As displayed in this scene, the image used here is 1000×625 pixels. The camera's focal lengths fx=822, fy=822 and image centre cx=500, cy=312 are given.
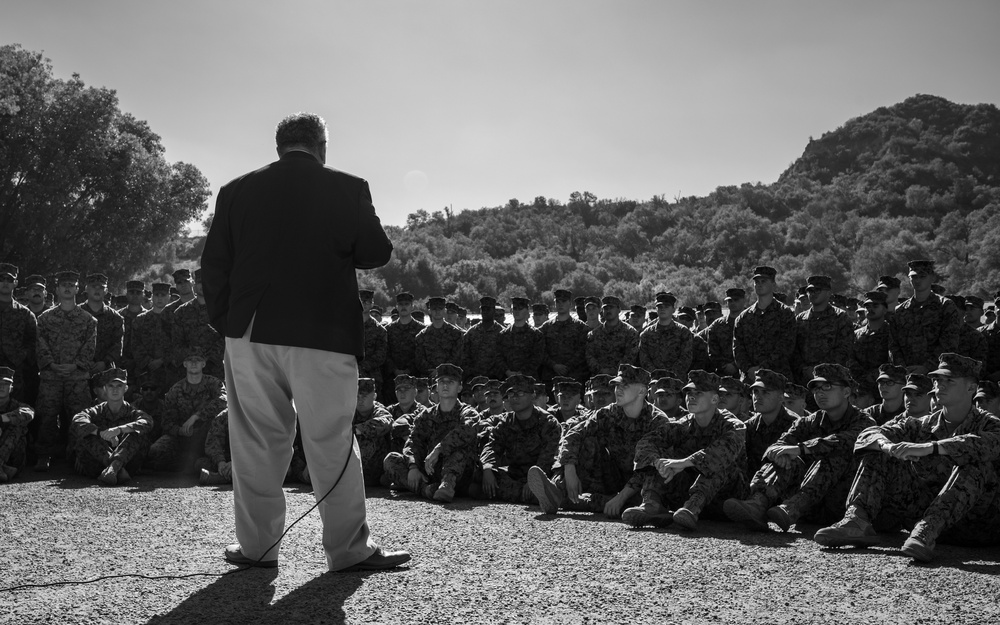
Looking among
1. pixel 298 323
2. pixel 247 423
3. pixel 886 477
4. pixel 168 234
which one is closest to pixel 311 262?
pixel 298 323

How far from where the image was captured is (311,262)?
390cm

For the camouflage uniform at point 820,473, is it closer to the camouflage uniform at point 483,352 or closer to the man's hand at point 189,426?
the camouflage uniform at point 483,352

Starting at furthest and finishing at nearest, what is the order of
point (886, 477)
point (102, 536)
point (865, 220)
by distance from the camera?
point (865, 220) < point (886, 477) < point (102, 536)

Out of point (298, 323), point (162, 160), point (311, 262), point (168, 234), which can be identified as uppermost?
point (162, 160)

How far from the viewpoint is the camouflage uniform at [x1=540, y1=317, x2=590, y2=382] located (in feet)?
36.6

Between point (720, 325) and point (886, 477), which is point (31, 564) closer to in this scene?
point (886, 477)

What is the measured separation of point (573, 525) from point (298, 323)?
3.23 m

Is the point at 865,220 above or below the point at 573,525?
above

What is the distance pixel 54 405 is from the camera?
9453 millimetres

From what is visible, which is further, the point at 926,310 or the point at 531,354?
the point at 531,354

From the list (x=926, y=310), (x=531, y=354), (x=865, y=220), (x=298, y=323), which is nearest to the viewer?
(x=298, y=323)

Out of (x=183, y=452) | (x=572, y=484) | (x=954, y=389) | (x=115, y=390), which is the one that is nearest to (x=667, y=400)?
(x=572, y=484)

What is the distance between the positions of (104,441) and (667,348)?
6.59 metres

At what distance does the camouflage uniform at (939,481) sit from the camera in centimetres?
531
